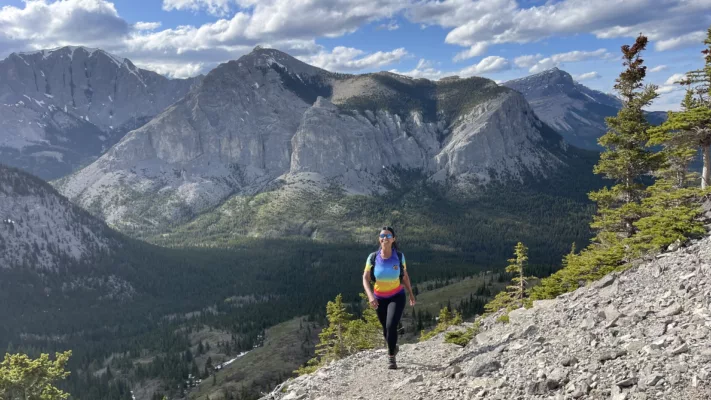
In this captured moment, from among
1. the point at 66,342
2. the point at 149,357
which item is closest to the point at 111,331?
the point at 66,342

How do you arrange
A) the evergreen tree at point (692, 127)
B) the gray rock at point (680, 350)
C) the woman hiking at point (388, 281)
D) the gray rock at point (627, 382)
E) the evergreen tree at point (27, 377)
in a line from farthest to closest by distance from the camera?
1. the evergreen tree at point (27, 377)
2. the evergreen tree at point (692, 127)
3. the woman hiking at point (388, 281)
4. the gray rock at point (680, 350)
5. the gray rock at point (627, 382)

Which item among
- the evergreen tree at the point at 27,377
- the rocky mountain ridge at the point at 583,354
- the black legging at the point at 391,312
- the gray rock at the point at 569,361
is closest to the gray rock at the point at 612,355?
the rocky mountain ridge at the point at 583,354

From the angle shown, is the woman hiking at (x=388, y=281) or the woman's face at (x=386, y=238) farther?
the woman hiking at (x=388, y=281)

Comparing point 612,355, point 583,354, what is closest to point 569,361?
point 583,354

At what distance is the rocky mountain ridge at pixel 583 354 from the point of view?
10.5 meters

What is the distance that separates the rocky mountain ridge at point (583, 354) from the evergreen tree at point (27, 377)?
110 feet

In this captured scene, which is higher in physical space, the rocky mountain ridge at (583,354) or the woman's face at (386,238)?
the woman's face at (386,238)

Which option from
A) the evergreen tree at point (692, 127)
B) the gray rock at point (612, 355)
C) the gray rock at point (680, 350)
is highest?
the evergreen tree at point (692, 127)

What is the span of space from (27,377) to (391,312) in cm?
4102

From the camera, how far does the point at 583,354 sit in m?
12.8

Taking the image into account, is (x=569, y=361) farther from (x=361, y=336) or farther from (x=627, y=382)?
(x=361, y=336)

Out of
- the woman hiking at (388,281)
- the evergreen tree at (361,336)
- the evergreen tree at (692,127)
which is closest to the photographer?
the woman hiking at (388,281)

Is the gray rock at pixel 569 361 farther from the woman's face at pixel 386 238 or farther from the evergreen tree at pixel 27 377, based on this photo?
the evergreen tree at pixel 27 377

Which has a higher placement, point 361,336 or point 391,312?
point 391,312
